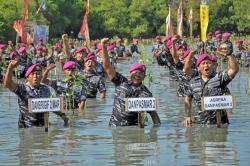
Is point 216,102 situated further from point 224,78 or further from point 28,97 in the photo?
point 28,97

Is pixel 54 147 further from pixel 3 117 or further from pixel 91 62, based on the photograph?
pixel 91 62

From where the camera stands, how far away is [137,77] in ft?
46.3

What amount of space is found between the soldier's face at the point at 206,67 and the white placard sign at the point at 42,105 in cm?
246

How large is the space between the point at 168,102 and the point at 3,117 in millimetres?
4857

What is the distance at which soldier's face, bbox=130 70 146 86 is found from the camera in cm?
1402

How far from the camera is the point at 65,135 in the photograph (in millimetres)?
14688

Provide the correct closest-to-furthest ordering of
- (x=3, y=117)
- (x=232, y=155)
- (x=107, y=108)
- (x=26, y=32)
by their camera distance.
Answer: (x=232, y=155) < (x=3, y=117) < (x=107, y=108) < (x=26, y=32)

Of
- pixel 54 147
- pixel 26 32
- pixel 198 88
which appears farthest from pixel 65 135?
pixel 26 32

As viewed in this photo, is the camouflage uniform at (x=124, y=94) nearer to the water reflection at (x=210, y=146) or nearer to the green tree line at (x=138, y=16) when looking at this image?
the water reflection at (x=210, y=146)

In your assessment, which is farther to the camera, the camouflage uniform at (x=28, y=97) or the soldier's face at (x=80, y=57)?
the soldier's face at (x=80, y=57)

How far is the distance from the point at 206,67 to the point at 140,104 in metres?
1.24

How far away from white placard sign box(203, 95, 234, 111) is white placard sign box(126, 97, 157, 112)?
86 centimetres

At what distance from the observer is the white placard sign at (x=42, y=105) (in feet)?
44.9

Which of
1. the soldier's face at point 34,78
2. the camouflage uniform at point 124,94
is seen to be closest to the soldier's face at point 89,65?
the camouflage uniform at point 124,94
